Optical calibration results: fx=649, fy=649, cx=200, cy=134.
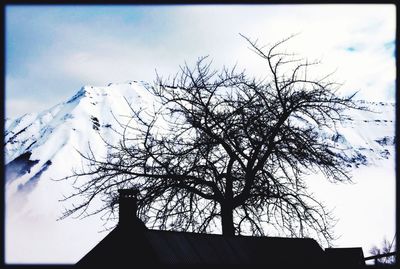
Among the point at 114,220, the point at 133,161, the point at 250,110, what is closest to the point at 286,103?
the point at 250,110

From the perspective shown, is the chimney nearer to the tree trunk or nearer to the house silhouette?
the house silhouette

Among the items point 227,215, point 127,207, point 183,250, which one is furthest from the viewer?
point 227,215

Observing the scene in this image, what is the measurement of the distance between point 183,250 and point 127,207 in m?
2.56

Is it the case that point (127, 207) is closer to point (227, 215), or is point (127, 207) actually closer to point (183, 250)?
point (183, 250)

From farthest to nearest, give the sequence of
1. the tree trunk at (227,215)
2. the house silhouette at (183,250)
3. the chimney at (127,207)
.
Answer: the tree trunk at (227,215) → the chimney at (127,207) → the house silhouette at (183,250)

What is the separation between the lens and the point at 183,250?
18062 millimetres

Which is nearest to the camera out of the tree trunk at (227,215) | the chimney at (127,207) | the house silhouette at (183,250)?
the house silhouette at (183,250)

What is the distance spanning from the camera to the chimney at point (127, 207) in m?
19.4

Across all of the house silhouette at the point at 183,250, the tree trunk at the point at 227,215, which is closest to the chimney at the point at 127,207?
the house silhouette at the point at 183,250

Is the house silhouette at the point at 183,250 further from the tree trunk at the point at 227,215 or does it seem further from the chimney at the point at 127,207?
the tree trunk at the point at 227,215

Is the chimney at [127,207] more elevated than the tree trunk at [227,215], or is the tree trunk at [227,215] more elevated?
the tree trunk at [227,215]

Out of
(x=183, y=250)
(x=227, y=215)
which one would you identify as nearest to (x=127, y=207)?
(x=183, y=250)

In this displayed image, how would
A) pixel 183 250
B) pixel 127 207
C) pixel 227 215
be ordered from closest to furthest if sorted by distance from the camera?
pixel 183 250 → pixel 127 207 → pixel 227 215

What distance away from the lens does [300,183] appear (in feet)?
73.9
